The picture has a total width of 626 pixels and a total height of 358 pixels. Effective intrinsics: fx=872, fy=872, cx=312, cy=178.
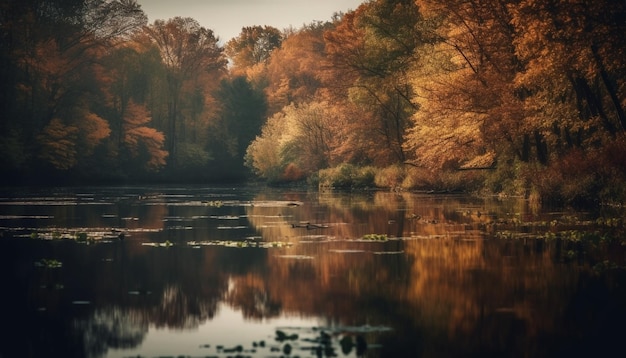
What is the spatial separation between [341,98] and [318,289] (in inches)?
2122

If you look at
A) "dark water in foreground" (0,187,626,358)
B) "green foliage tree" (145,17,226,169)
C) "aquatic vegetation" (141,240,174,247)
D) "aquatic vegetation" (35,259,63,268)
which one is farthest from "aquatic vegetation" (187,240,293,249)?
"green foliage tree" (145,17,226,169)

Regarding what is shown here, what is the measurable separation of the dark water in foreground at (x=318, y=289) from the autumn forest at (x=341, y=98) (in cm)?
860

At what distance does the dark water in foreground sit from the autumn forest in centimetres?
860

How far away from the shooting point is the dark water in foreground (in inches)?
426

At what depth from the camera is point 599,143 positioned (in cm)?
4106

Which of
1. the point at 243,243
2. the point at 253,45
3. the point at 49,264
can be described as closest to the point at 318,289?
the point at 49,264

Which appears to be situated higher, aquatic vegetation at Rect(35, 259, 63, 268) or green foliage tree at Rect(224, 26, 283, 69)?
green foliage tree at Rect(224, 26, 283, 69)

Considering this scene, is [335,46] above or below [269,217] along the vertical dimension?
above

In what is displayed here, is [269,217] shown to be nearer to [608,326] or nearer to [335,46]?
[608,326]

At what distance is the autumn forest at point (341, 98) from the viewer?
35.8 metres

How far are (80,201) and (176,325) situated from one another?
1387 inches

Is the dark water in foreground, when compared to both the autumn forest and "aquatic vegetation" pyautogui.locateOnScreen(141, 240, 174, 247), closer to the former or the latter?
"aquatic vegetation" pyautogui.locateOnScreen(141, 240, 174, 247)

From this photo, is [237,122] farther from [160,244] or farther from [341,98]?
[160,244]

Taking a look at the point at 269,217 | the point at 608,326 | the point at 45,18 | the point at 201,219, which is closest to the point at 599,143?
the point at 269,217
